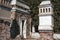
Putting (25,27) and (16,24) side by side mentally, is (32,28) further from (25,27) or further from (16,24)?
(16,24)

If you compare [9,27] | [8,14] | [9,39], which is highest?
[8,14]

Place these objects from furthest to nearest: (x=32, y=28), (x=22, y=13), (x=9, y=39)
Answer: (x=32, y=28) < (x=22, y=13) < (x=9, y=39)

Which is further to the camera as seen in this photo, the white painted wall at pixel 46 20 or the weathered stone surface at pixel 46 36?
the white painted wall at pixel 46 20

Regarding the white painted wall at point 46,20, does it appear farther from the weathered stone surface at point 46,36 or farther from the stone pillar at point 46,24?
the weathered stone surface at point 46,36

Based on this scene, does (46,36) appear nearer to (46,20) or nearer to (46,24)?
(46,24)

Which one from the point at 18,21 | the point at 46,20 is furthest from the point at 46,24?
the point at 18,21

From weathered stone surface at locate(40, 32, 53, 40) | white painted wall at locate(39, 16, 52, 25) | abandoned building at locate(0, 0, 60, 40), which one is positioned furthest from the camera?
Result: white painted wall at locate(39, 16, 52, 25)

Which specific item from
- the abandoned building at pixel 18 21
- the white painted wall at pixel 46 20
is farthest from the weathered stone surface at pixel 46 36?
the white painted wall at pixel 46 20

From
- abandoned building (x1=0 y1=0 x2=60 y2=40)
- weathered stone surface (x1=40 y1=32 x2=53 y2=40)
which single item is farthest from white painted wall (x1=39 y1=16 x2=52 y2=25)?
weathered stone surface (x1=40 y1=32 x2=53 y2=40)

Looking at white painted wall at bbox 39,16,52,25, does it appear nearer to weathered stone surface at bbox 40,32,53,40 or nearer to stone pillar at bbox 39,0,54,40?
stone pillar at bbox 39,0,54,40

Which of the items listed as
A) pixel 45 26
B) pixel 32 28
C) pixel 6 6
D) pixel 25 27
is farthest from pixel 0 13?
pixel 32 28

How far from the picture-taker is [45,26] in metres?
11.6

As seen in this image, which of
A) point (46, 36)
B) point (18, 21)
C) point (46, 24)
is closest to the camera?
point (46, 36)

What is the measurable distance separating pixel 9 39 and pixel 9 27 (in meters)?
0.79
